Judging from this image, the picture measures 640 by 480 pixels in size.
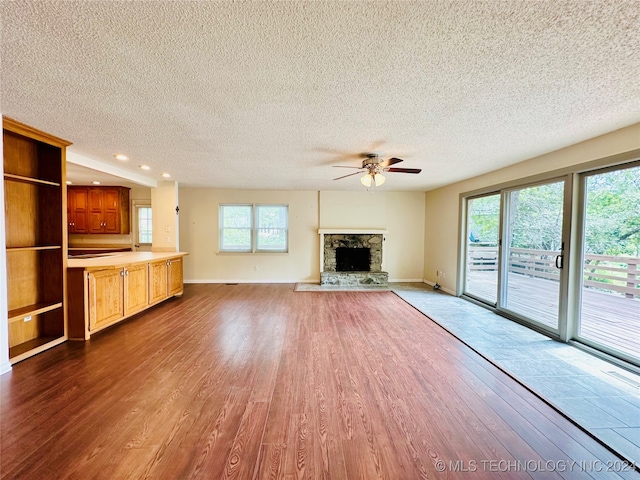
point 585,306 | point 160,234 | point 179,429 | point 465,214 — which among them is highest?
point 465,214

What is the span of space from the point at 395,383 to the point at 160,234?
17.3 ft

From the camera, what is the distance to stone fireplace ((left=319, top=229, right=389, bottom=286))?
6.43m

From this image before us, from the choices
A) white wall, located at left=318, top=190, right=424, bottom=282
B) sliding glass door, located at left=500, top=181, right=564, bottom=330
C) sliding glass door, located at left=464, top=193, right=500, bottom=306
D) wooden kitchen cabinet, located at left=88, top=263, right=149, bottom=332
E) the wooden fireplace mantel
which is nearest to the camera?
wooden kitchen cabinet, located at left=88, top=263, right=149, bottom=332

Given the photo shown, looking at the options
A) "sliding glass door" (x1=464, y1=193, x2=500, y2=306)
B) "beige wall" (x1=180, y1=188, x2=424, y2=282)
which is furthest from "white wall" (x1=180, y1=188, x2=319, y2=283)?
"sliding glass door" (x1=464, y1=193, x2=500, y2=306)

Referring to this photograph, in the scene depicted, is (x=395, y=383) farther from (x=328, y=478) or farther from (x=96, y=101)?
(x=96, y=101)

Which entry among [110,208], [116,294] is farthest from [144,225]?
[116,294]

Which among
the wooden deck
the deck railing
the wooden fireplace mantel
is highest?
the wooden fireplace mantel

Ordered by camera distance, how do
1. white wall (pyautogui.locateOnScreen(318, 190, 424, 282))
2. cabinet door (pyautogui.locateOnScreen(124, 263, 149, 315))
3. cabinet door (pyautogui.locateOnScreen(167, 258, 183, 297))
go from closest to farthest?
1. cabinet door (pyautogui.locateOnScreen(124, 263, 149, 315))
2. cabinet door (pyautogui.locateOnScreen(167, 258, 183, 297))
3. white wall (pyautogui.locateOnScreen(318, 190, 424, 282))

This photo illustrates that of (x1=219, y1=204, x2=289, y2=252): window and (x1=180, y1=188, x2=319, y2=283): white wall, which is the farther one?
(x1=219, y1=204, x2=289, y2=252): window

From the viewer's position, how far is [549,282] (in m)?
3.31

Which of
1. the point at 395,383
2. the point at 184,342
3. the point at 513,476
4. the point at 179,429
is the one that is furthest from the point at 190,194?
the point at 513,476

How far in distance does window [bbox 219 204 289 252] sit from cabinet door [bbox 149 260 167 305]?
1.88 metres

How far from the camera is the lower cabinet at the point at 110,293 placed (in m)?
3.00

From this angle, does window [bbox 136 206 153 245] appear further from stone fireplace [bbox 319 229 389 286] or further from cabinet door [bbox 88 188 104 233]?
stone fireplace [bbox 319 229 389 286]
